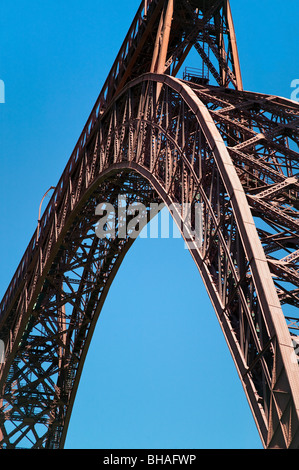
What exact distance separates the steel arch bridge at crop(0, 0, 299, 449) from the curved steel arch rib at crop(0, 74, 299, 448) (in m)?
0.05

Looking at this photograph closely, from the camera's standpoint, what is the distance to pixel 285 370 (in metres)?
16.1

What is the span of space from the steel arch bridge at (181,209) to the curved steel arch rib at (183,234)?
0.18ft

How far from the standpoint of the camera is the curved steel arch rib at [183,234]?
57.5 ft

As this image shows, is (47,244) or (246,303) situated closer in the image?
(246,303)

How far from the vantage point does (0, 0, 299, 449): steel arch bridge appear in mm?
18172

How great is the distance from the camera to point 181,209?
24844mm

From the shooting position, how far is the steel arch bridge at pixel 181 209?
59.6ft

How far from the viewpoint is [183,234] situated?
23.6 meters

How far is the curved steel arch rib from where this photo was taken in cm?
1753

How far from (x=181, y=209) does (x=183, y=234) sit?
1.42m
